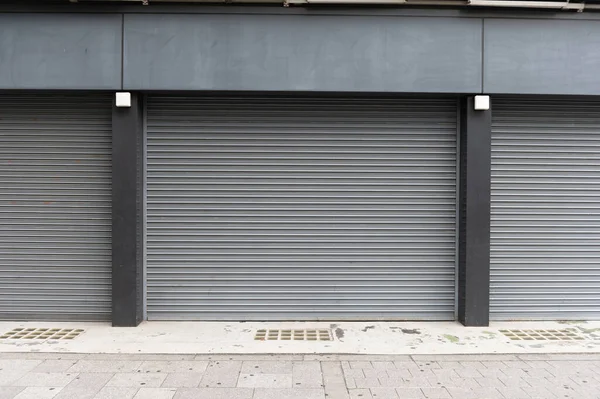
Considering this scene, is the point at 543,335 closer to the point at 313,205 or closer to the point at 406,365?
the point at 406,365

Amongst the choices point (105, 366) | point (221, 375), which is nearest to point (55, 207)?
point (105, 366)

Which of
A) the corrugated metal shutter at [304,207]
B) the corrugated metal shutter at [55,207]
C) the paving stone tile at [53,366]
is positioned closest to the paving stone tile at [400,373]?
the corrugated metal shutter at [304,207]

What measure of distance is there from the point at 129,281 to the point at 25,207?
2.13 meters

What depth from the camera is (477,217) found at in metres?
6.86

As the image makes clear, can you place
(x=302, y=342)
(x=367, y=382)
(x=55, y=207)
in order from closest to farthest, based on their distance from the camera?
(x=367, y=382) < (x=302, y=342) < (x=55, y=207)

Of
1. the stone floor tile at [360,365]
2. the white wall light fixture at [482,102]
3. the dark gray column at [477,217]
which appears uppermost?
the white wall light fixture at [482,102]

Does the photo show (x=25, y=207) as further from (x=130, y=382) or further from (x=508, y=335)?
(x=508, y=335)

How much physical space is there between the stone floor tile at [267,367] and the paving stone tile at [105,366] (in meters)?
1.29

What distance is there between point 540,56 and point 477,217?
8.50ft

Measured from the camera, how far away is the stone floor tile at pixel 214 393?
15.0 feet

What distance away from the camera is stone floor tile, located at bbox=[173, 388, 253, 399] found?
4562 mm

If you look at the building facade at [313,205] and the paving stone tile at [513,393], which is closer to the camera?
the paving stone tile at [513,393]

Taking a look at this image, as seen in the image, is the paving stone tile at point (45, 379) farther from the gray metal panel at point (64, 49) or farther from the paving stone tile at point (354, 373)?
the gray metal panel at point (64, 49)

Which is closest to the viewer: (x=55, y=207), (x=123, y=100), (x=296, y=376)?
(x=296, y=376)
